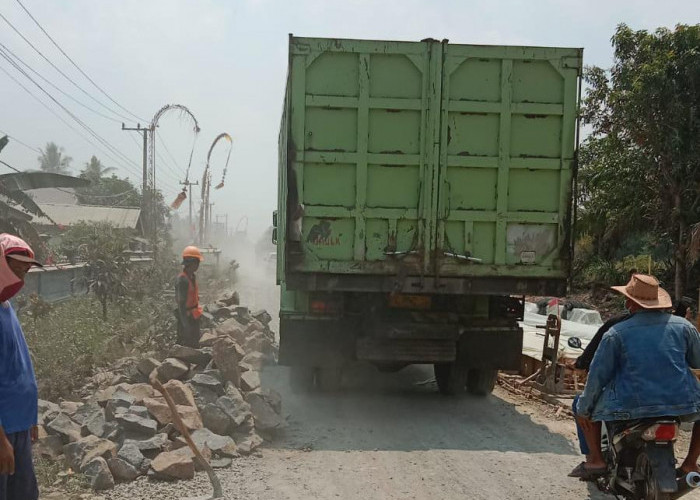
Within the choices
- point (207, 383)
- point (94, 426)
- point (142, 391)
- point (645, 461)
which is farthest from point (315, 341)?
point (645, 461)

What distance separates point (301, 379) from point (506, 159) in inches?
135

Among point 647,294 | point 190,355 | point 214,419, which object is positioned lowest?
point 214,419

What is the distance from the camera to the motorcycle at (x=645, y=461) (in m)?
3.39

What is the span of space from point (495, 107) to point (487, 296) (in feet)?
6.42

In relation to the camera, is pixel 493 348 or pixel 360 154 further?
pixel 493 348

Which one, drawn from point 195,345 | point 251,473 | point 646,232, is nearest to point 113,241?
point 195,345

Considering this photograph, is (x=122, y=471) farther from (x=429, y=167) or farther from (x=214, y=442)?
(x=429, y=167)

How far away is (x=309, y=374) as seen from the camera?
7324mm

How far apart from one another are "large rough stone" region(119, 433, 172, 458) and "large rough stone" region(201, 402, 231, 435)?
54cm

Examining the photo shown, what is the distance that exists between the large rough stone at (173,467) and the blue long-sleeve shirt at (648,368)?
9.43 feet

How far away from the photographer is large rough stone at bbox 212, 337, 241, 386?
657cm

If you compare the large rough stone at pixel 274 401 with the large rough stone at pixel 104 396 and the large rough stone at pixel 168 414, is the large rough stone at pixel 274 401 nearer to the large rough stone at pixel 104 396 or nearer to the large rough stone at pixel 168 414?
the large rough stone at pixel 168 414

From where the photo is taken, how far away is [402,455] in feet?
17.5

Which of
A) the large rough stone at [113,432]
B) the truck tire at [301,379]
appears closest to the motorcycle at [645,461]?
the large rough stone at [113,432]
